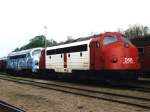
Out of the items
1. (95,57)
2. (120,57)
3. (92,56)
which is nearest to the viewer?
(120,57)

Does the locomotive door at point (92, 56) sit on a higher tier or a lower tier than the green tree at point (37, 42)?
lower

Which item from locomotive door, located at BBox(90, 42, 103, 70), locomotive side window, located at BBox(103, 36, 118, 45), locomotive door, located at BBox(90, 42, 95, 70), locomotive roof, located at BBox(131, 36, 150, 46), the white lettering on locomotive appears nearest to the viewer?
the white lettering on locomotive

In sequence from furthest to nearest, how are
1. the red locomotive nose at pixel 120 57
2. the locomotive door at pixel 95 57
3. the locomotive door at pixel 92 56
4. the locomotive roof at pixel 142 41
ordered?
1. the locomotive roof at pixel 142 41
2. the locomotive door at pixel 92 56
3. the locomotive door at pixel 95 57
4. the red locomotive nose at pixel 120 57

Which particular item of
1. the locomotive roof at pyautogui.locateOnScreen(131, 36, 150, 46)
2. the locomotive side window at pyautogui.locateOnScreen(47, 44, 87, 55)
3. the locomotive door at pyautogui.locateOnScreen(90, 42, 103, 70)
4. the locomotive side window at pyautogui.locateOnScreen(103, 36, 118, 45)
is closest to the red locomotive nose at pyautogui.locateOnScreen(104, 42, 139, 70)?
the locomotive side window at pyautogui.locateOnScreen(103, 36, 118, 45)

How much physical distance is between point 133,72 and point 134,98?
19.6 feet

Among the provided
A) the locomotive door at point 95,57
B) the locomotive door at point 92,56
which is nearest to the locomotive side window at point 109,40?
the locomotive door at point 95,57

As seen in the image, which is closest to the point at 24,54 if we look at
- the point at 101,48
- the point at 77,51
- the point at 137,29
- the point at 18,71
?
the point at 18,71

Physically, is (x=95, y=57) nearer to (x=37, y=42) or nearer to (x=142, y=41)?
(x=142, y=41)

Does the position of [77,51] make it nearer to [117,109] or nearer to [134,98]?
[134,98]

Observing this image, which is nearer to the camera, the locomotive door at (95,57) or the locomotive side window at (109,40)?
the locomotive door at (95,57)

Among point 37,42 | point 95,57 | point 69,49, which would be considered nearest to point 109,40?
point 95,57

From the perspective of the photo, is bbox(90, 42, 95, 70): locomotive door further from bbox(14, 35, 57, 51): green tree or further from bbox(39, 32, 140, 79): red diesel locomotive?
bbox(14, 35, 57, 51): green tree

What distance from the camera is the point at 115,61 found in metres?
19.8

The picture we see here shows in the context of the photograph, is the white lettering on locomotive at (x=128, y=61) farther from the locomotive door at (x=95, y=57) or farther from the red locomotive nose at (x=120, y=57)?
the locomotive door at (x=95, y=57)
